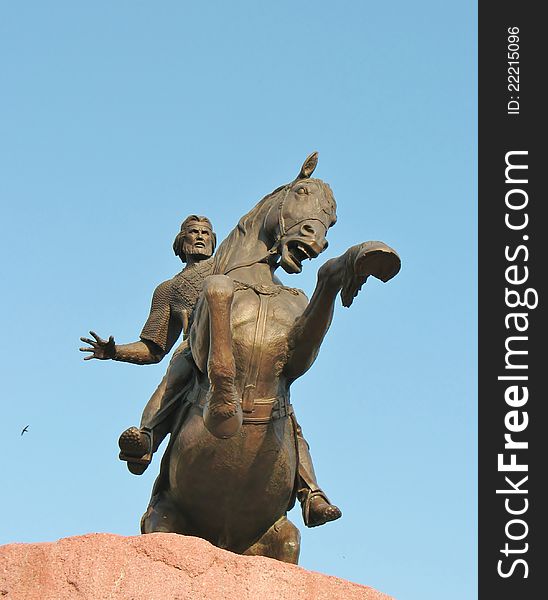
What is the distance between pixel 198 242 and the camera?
11.5 m

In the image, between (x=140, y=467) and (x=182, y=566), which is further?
(x=140, y=467)

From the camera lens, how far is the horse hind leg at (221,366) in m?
9.47

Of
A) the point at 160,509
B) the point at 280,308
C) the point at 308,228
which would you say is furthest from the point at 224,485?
the point at 308,228

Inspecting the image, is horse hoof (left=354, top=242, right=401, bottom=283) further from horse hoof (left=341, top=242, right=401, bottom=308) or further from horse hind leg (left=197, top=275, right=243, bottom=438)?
horse hind leg (left=197, top=275, right=243, bottom=438)

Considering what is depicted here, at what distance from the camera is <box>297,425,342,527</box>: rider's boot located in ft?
33.7

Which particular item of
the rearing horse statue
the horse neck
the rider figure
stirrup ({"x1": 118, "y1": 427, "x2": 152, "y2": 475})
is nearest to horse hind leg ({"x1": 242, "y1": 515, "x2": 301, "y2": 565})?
the rearing horse statue

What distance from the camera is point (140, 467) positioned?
10688 mm

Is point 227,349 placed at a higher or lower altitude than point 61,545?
higher

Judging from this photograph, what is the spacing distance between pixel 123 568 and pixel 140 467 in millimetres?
2314

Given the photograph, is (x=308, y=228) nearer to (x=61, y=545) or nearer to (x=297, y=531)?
(x=297, y=531)

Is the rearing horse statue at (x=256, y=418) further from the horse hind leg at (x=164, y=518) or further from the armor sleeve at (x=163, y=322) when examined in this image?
the armor sleeve at (x=163, y=322)

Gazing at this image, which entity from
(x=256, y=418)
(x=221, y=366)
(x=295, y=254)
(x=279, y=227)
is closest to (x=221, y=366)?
(x=221, y=366)

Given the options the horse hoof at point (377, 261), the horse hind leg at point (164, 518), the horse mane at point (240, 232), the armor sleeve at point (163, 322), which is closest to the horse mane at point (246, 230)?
the horse mane at point (240, 232)

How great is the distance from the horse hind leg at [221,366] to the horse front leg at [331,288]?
796mm
